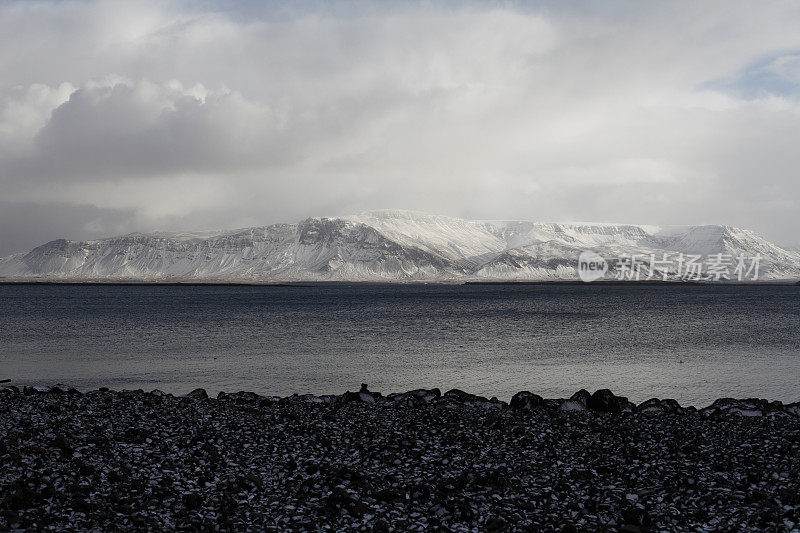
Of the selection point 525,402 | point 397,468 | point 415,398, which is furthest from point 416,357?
point 397,468

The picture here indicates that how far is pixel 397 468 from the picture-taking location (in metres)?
16.4

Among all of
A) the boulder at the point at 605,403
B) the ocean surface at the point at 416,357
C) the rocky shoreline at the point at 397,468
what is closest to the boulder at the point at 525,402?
the rocky shoreline at the point at 397,468

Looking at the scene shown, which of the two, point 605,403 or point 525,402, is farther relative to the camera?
point 525,402

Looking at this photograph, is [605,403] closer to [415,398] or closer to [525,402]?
[525,402]

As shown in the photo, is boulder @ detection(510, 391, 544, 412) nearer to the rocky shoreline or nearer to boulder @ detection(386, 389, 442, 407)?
the rocky shoreline

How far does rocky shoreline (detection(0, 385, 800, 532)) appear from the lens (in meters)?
13.0

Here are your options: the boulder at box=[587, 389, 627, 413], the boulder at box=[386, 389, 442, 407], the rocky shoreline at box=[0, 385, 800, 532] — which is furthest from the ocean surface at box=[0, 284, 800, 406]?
the rocky shoreline at box=[0, 385, 800, 532]

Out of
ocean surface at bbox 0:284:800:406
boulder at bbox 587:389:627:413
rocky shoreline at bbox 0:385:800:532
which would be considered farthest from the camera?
ocean surface at bbox 0:284:800:406

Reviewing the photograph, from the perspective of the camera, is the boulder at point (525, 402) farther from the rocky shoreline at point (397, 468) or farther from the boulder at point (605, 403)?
the boulder at point (605, 403)

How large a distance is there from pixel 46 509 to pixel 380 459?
25.9ft

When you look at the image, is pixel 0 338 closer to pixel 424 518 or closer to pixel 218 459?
pixel 218 459

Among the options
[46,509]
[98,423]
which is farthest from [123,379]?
[46,509]

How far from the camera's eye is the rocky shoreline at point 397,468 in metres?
13.0

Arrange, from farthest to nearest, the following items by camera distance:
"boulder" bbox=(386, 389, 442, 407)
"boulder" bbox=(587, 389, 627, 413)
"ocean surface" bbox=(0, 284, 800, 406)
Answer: "ocean surface" bbox=(0, 284, 800, 406)
"boulder" bbox=(386, 389, 442, 407)
"boulder" bbox=(587, 389, 627, 413)
